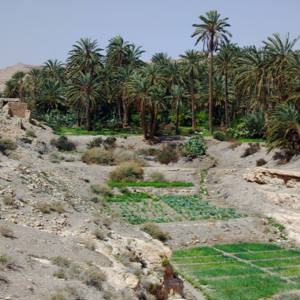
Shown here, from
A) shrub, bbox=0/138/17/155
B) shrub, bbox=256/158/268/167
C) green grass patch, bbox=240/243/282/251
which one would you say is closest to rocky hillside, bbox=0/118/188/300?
shrub, bbox=0/138/17/155

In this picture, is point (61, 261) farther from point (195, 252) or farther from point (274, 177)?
point (274, 177)

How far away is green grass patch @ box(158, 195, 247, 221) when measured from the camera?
29.0 m

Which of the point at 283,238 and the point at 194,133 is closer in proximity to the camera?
the point at 283,238

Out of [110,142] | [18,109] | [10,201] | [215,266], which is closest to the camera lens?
[10,201]

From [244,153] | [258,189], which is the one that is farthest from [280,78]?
[258,189]

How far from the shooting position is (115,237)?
57.9 feet

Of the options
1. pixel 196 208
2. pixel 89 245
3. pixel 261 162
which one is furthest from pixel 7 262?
pixel 261 162

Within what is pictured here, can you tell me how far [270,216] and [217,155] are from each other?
20.7 meters

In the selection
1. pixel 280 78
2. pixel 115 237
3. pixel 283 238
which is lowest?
pixel 283 238

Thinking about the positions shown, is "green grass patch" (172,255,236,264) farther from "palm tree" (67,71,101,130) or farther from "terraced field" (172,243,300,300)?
"palm tree" (67,71,101,130)

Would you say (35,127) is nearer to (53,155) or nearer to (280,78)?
(53,155)

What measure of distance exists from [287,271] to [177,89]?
4093 cm

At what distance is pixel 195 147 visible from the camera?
48.5m

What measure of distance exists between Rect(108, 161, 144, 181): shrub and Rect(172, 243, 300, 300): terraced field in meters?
18.1
